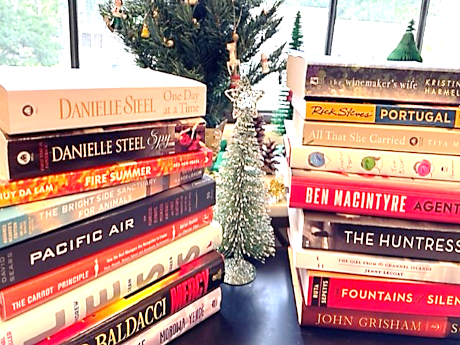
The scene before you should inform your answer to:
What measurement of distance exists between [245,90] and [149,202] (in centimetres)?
25

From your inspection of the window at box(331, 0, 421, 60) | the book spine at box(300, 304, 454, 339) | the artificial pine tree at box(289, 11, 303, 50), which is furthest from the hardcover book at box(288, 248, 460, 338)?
the window at box(331, 0, 421, 60)

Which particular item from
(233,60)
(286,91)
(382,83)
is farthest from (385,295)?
(286,91)

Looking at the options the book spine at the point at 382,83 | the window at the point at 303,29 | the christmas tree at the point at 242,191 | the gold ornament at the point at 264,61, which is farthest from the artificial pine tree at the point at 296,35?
the book spine at the point at 382,83

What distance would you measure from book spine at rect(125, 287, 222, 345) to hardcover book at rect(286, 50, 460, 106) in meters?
0.30

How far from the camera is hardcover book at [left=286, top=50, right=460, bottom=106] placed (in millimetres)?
574

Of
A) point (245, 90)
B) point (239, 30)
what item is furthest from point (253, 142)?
point (239, 30)

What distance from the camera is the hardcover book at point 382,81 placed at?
0.57 m

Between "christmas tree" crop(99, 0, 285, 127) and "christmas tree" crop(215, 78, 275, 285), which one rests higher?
"christmas tree" crop(99, 0, 285, 127)

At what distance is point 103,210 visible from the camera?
50 centimetres

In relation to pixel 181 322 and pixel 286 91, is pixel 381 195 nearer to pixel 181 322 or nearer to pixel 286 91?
pixel 181 322

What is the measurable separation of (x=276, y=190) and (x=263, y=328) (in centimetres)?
32

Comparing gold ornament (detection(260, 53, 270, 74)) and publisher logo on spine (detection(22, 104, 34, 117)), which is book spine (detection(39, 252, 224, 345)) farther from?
gold ornament (detection(260, 53, 270, 74))

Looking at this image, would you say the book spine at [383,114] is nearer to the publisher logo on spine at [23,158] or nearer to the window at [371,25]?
the publisher logo on spine at [23,158]

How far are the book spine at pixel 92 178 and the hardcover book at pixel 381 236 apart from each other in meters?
0.17
